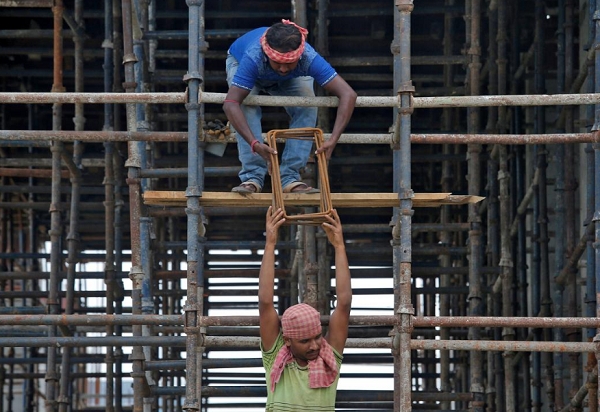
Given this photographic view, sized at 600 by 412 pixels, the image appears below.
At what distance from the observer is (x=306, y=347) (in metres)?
7.65

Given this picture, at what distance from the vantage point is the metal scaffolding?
895 centimetres

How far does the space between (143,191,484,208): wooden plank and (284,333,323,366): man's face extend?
1.05 metres

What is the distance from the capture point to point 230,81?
8969mm

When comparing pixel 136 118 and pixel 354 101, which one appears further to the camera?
pixel 136 118

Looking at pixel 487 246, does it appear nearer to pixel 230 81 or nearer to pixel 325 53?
pixel 325 53

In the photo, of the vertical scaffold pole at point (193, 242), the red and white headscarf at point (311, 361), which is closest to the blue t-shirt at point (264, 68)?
the vertical scaffold pole at point (193, 242)

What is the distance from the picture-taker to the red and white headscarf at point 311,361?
762 cm

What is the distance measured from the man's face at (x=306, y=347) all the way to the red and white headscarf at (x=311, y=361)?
23mm

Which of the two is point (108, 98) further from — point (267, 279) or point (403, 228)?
point (403, 228)

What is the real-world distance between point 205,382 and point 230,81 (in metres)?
6.78

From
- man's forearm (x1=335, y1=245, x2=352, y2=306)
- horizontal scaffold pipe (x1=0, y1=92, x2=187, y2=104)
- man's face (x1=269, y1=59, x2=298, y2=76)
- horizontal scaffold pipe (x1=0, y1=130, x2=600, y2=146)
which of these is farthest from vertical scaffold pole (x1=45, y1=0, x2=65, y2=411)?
man's forearm (x1=335, y1=245, x2=352, y2=306)

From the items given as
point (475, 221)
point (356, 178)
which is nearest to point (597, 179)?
point (475, 221)

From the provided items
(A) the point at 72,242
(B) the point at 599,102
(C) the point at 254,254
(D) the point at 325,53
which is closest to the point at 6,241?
(C) the point at 254,254

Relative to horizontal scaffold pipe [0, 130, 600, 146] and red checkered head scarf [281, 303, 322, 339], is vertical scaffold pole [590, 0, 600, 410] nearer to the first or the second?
horizontal scaffold pipe [0, 130, 600, 146]
